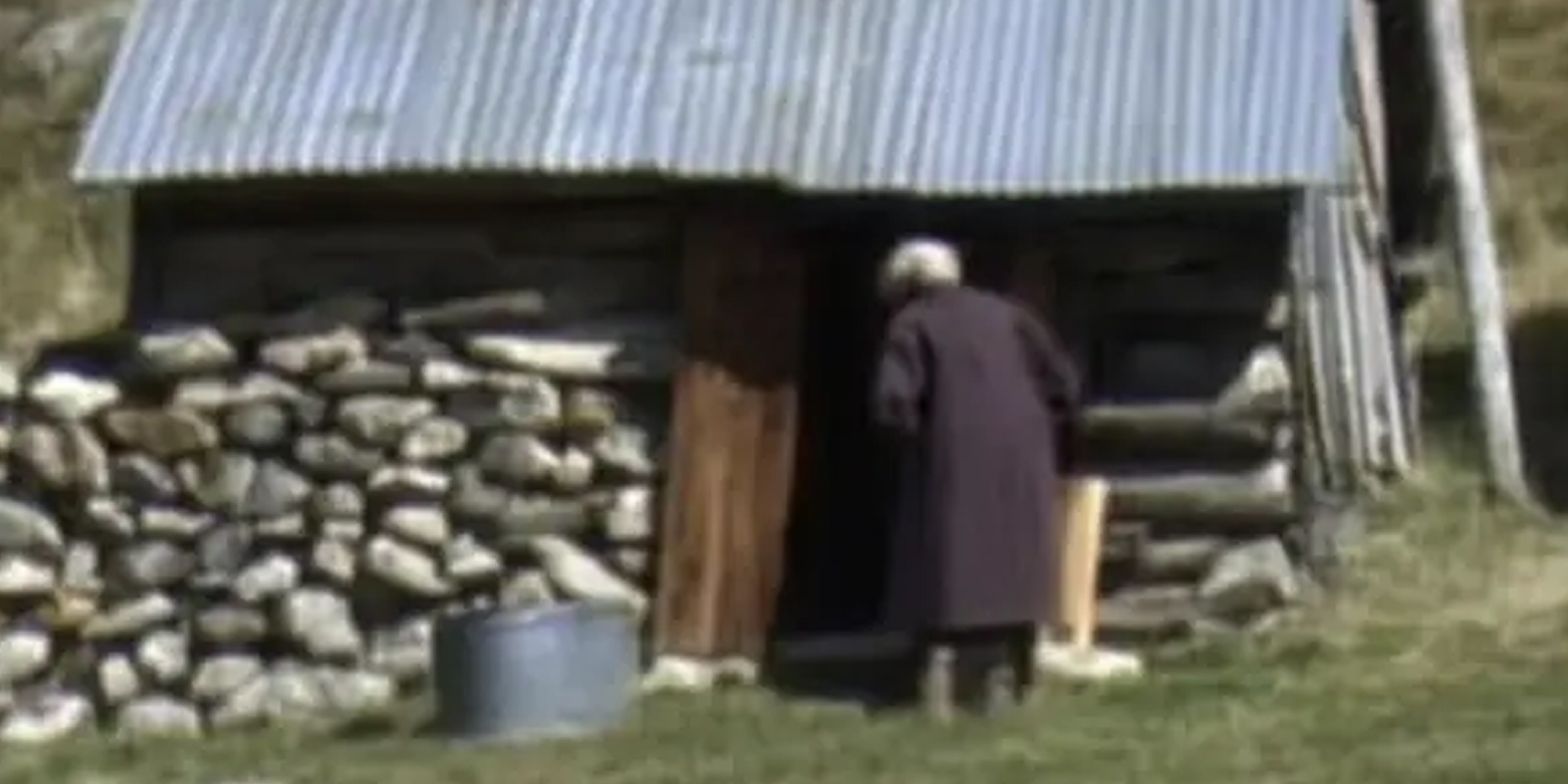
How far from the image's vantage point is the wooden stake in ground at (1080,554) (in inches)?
608

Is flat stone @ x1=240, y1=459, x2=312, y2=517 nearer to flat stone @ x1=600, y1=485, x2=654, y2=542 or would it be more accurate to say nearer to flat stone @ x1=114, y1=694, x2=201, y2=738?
flat stone @ x1=114, y1=694, x2=201, y2=738

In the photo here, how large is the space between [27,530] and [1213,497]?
13.6 feet

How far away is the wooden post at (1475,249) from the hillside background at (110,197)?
4.86ft

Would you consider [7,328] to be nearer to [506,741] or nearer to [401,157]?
[401,157]

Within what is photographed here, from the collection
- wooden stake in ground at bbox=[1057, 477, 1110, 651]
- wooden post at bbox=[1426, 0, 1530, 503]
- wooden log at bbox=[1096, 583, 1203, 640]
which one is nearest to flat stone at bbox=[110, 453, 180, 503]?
wooden stake in ground at bbox=[1057, 477, 1110, 651]

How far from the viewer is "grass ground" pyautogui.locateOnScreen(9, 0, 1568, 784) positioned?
13414 millimetres

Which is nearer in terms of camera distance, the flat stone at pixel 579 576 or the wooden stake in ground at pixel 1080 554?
the wooden stake in ground at pixel 1080 554

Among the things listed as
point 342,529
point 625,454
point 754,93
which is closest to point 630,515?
point 625,454

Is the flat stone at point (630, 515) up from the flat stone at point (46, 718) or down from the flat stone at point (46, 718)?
up

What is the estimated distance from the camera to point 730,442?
51.3 feet

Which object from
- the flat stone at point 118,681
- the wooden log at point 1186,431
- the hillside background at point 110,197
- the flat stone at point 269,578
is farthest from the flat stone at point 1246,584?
the hillside background at point 110,197

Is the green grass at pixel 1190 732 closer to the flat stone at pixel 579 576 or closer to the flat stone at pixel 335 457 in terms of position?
the flat stone at pixel 579 576

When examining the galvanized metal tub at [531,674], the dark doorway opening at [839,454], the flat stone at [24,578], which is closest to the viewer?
the galvanized metal tub at [531,674]

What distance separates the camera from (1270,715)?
47.0ft
